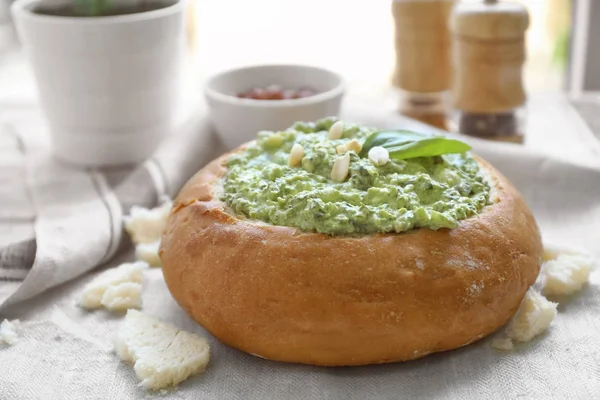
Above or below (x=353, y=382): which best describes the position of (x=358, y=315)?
above

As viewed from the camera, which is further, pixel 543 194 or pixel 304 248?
pixel 543 194

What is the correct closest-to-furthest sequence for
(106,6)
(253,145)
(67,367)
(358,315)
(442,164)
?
(358,315), (67,367), (442,164), (253,145), (106,6)

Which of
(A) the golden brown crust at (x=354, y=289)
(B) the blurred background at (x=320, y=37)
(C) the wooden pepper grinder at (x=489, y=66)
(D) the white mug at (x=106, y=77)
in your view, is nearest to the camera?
(A) the golden brown crust at (x=354, y=289)

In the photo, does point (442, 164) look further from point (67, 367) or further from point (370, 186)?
point (67, 367)

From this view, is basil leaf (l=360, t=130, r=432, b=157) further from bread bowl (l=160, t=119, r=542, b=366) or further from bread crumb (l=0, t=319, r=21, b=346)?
bread crumb (l=0, t=319, r=21, b=346)

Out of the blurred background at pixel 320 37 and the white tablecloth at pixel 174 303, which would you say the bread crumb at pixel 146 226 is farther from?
the blurred background at pixel 320 37

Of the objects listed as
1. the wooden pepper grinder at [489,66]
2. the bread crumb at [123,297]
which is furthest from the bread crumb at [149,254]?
the wooden pepper grinder at [489,66]

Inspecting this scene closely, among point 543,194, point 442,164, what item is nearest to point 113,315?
point 442,164
